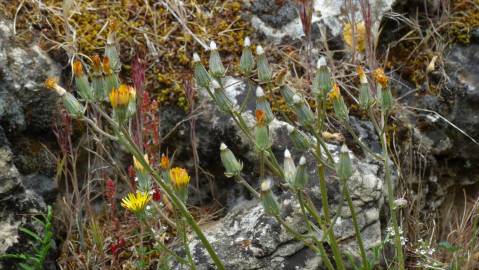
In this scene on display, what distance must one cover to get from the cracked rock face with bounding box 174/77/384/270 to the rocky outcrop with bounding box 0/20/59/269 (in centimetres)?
59

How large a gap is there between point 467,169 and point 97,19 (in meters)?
1.80

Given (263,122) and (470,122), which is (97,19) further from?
(470,122)

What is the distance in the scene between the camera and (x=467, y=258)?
2.68 m

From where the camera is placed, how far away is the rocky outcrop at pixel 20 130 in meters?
2.53

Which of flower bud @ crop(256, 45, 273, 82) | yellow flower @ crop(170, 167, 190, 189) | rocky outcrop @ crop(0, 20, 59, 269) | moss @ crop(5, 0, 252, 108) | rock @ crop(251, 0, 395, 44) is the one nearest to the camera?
yellow flower @ crop(170, 167, 190, 189)

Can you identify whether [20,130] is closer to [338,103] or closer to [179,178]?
[179,178]

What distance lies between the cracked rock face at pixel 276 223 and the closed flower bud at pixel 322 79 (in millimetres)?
603

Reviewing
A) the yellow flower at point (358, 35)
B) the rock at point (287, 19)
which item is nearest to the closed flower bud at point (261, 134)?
the rock at point (287, 19)

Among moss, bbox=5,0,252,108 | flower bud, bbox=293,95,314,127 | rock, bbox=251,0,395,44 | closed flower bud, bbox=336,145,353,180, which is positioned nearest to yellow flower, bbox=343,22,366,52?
rock, bbox=251,0,395,44

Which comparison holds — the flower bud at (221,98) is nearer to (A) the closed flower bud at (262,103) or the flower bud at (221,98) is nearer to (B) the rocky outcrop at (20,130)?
(A) the closed flower bud at (262,103)

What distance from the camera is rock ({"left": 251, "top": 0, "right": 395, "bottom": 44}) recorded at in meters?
3.17

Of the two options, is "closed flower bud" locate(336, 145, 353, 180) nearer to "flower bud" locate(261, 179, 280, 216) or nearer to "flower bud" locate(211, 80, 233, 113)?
"flower bud" locate(261, 179, 280, 216)

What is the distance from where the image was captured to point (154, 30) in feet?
10.1

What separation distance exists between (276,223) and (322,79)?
0.81 metres
